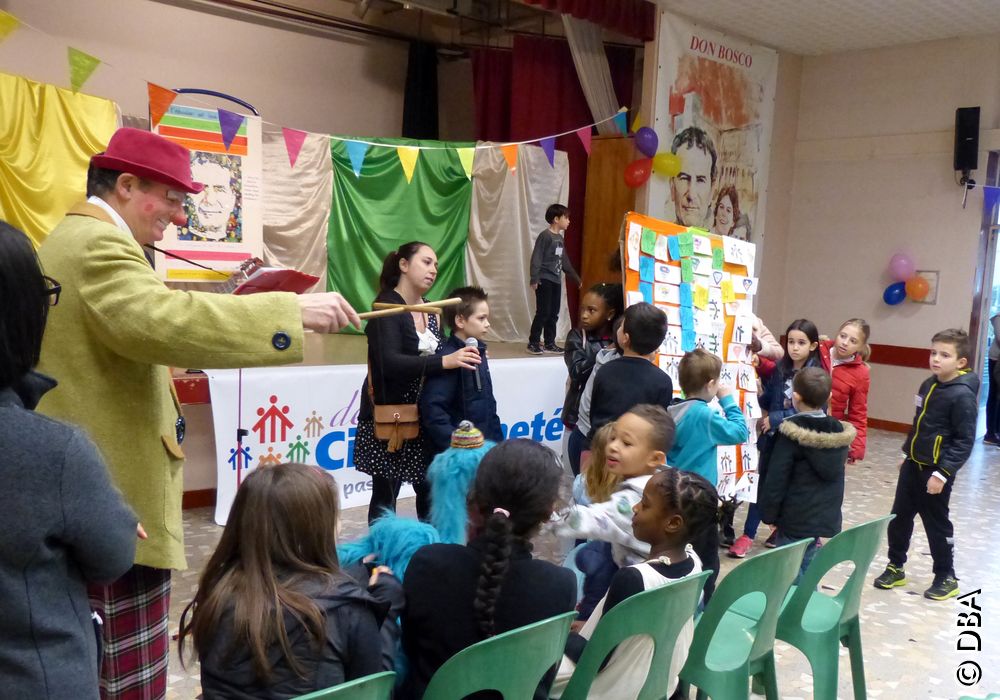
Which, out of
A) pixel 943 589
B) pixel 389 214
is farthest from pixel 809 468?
pixel 389 214

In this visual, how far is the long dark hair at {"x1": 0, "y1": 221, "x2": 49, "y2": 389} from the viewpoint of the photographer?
922 mm

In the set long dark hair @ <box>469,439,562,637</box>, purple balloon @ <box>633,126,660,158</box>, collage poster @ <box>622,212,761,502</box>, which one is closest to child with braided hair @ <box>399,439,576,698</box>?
long dark hair @ <box>469,439,562,637</box>

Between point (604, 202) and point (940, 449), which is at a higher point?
point (604, 202)

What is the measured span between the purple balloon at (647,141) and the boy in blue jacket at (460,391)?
4146 millimetres

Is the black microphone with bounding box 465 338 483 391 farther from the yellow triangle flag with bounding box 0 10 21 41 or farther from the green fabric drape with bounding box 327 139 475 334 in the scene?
the green fabric drape with bounding box 327 139 475 334

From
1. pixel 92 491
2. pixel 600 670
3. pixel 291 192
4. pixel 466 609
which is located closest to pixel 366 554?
pixel 466 609

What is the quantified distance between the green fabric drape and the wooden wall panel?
1258 mm

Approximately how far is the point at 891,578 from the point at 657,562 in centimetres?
217

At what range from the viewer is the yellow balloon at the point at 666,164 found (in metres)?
6.69

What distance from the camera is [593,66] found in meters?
7.41

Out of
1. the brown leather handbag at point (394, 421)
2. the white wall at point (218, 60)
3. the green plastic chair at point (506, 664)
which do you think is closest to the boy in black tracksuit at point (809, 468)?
the brown leather handbag at point (394, 421)

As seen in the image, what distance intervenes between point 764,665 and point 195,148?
5.11m

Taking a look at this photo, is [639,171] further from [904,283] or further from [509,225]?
[904,283]

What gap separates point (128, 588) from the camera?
1427 mm
